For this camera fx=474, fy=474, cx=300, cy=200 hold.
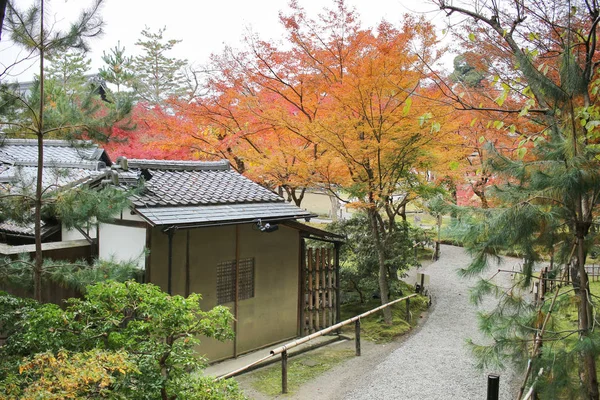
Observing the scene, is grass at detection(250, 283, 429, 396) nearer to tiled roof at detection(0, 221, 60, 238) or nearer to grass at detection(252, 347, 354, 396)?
grass at detection(252, 347, 354, 396)

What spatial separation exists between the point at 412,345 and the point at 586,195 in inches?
256

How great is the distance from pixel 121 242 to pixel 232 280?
94.2 inches

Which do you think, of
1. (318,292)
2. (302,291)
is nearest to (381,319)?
(318,292)

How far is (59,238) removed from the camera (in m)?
9.57

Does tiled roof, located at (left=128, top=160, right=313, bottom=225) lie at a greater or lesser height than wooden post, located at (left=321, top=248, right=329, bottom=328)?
greater

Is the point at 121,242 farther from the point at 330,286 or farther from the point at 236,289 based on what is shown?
the point at 330,286

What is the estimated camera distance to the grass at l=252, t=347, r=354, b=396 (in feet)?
28.7

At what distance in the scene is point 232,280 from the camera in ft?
32.9

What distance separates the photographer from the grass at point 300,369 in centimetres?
873

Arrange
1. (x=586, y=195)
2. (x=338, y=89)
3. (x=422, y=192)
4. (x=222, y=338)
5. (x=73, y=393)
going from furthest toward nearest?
(x=422, y=192), (x=338, y=89), (x=586, y=195), (x=222, y=338), (x=73, y=393)

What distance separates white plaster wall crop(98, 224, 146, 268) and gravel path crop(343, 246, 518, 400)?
466 cm

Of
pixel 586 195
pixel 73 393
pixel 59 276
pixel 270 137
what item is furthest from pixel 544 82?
pixel 270 137

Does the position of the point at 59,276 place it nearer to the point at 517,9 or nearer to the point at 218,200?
the point at 218,200

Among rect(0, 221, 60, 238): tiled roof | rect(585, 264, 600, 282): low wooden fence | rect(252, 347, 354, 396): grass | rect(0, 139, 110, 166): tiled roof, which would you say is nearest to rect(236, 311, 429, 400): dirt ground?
rect(252, 347, 354, 396): grass
